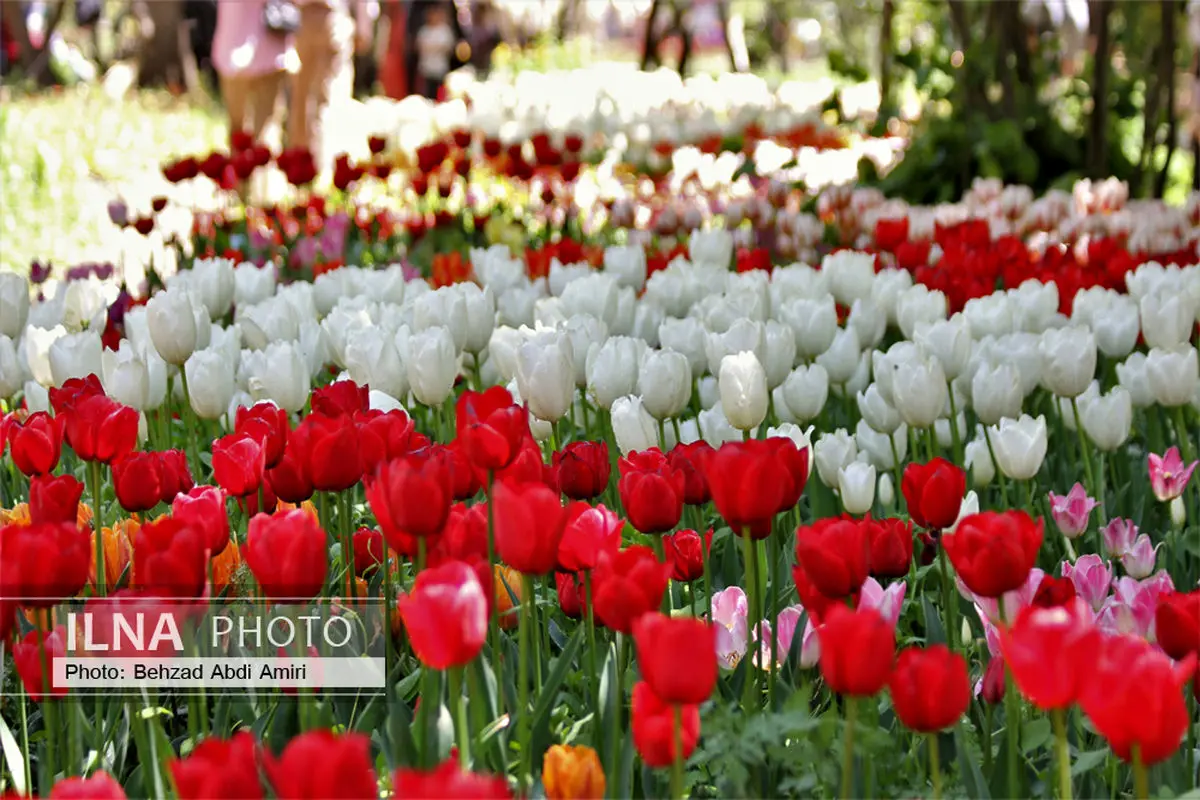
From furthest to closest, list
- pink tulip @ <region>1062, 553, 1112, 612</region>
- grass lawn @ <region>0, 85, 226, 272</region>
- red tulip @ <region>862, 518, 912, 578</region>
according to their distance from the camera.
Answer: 1. grass lawn @ <region>0, 85, 226, 272</region>
2. pink tulip @ <region>1062, 553, 1112, 612</region>
3. red tulip @ <region>862, 518, 912, 578</region>

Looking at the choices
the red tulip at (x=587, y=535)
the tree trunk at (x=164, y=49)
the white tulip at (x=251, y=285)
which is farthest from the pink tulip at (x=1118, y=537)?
the tree trunk at (x=164, y=49)

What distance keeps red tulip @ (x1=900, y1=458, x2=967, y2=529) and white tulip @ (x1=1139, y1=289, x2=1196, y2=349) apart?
→ 120 cm

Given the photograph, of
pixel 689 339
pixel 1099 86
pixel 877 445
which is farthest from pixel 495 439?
pixel 1099 86

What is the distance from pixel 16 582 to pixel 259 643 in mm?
499

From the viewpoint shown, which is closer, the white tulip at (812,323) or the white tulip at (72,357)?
the white tulip at (72,357)

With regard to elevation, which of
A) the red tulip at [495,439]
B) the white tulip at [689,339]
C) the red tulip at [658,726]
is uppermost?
the red tulip at [495,439]

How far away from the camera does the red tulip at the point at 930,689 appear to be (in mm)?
1268

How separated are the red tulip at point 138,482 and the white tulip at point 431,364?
553 millimetres

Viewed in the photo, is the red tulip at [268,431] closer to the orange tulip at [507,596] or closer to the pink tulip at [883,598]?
the orange tulip at [507,596]

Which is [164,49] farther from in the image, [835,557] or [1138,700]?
[1138,700]

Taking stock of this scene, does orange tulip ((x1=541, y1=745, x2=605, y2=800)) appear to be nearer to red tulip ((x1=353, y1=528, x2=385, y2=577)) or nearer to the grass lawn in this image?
red tulip ((x1=353, y1=528, x2=385, y2=577))

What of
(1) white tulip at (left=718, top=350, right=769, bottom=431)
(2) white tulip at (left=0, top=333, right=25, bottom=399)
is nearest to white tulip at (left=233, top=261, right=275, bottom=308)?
(2) white tulip at (left=0, top=333, right=25, bottom=399)

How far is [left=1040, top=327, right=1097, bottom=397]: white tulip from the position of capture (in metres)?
2.58

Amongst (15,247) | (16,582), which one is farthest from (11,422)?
(15,247)
